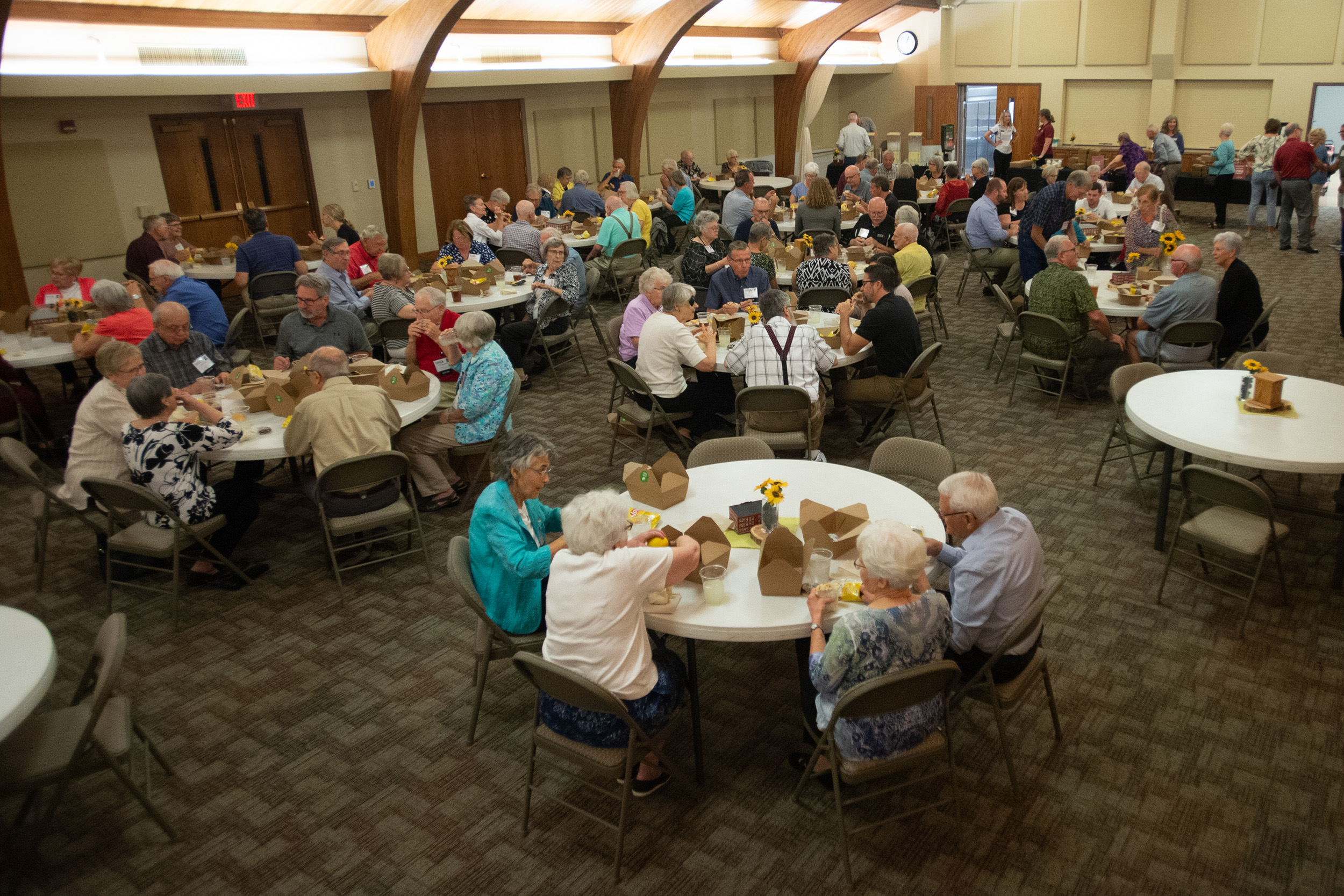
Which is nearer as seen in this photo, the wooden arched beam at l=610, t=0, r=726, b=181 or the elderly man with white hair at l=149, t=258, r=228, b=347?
the elderly man with white hair at l=149, t=258, r=228, b=347

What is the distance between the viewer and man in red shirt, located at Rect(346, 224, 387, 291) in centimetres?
858

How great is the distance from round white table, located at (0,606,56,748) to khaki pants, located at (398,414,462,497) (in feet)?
8.58

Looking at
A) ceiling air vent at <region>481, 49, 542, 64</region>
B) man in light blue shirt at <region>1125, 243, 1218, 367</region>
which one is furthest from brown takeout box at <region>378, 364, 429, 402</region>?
ceiling air vent at <region>481, 49, 542, 64</region>

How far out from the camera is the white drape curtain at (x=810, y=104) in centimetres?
2055

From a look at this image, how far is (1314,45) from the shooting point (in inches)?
638

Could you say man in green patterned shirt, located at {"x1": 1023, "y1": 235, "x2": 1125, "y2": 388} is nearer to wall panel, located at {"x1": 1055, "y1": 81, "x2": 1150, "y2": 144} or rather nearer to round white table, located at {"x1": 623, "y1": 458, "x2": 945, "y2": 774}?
round white table, located at {"x1": 623, "y1": 458, "x2": 945, "y2": 774}

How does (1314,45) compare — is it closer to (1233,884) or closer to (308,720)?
(1233,884)

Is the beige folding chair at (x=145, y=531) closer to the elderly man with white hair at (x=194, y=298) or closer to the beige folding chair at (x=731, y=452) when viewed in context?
the beige folding chair at (x=731, y=452)

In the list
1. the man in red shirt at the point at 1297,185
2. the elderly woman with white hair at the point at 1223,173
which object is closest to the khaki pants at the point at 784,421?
the man in red shirt at the point at 1297,185

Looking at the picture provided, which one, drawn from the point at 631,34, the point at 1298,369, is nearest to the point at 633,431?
the point at 1298,369

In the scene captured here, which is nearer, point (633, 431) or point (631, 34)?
point (633, 431)

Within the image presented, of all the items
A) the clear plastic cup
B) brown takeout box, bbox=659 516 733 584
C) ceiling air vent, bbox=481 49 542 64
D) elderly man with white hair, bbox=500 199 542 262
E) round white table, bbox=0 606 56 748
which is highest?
ceiling air vent, bbox=481 49 542 64

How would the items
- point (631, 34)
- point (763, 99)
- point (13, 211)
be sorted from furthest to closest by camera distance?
1. point (763, 99)
2. point (631, 34)
3. point (13, 211)

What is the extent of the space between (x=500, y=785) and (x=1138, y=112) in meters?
19.7
